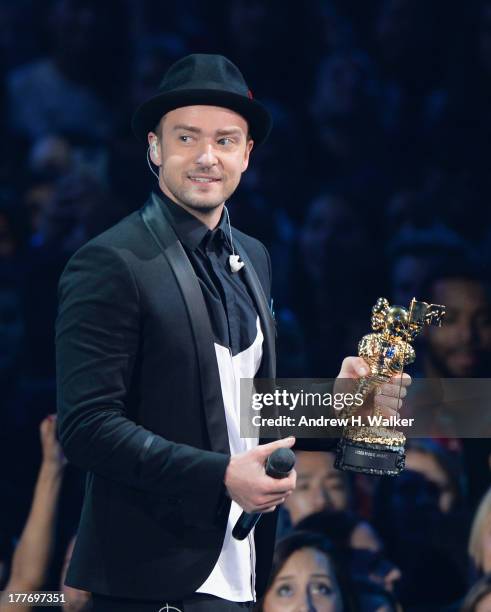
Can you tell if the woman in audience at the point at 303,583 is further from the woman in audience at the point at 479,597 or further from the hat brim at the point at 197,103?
the hat brim at the point at 197,103

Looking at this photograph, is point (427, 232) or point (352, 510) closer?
point (352, 510)

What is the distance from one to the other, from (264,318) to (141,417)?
12.2 inches

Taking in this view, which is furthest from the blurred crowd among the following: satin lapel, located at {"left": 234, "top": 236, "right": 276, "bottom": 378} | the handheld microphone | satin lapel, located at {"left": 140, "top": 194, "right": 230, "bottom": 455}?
the handheld microphone

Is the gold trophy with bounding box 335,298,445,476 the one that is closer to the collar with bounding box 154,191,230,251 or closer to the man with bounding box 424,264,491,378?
the collar with bounding box 154,191,230,251

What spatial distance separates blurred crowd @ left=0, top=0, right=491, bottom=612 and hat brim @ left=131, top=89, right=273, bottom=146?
132 centimetres

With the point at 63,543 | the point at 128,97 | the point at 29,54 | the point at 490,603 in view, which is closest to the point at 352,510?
the point at 490,603

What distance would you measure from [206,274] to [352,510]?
1.49 metres

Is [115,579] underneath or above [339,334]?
underneath

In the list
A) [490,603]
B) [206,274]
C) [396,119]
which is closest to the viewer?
[206,274]

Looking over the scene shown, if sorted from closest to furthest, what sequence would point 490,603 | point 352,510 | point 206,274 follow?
point 206,274 → point 490,603 → point 352,510

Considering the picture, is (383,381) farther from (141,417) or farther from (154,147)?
(154,147)

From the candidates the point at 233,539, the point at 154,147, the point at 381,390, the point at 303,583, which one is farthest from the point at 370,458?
the point at 303,583

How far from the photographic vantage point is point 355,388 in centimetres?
189

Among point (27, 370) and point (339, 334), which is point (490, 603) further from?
point (27, 370)
